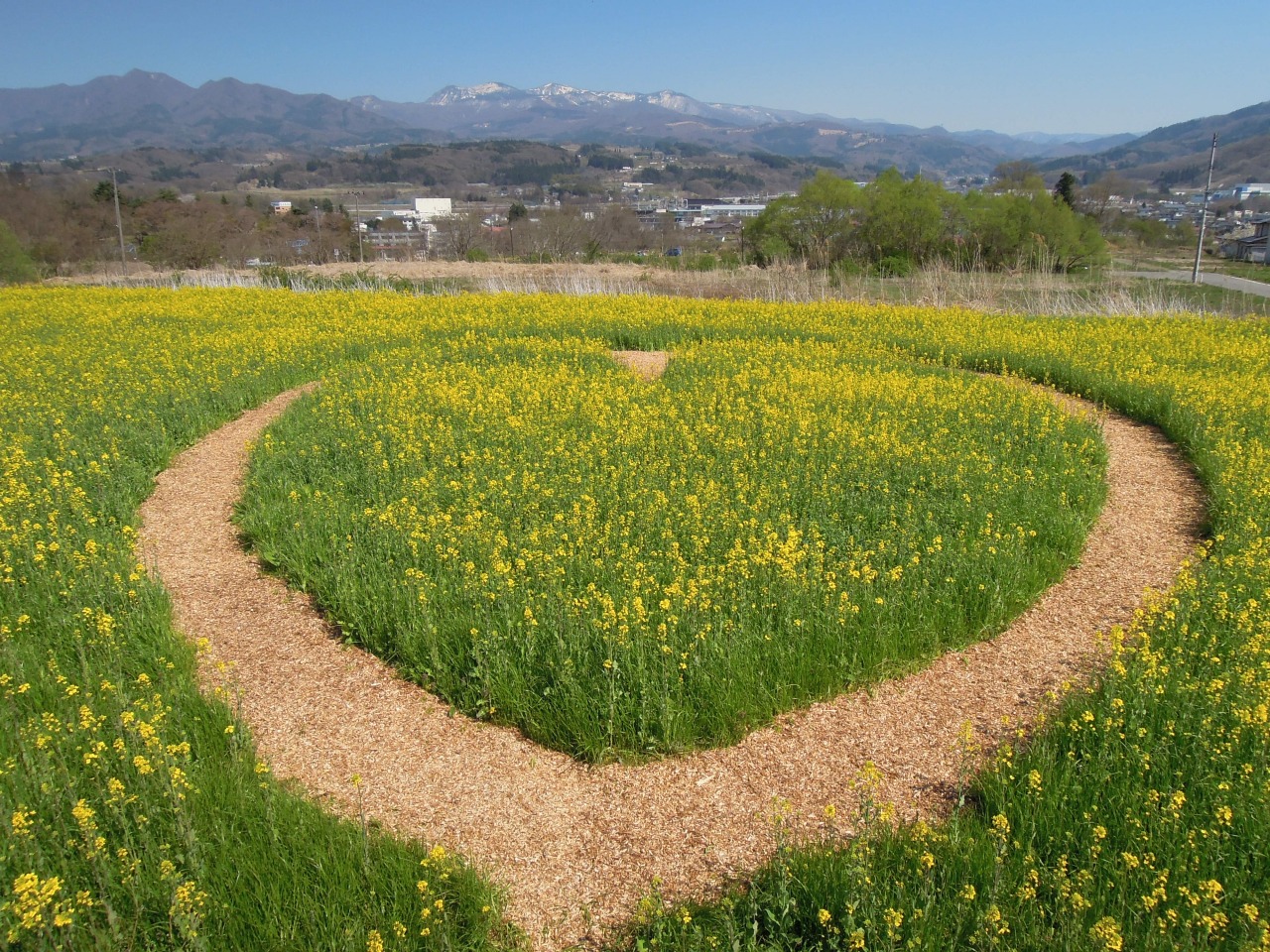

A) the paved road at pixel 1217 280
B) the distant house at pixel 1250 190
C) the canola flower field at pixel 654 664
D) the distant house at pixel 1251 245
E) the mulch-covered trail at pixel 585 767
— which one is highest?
the distant house at pixel 1250 190

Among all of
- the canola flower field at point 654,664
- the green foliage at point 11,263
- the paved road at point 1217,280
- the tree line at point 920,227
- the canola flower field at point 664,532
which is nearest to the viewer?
the canola flower field at point 654,664

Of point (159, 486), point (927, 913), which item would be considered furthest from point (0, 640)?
point (927, 913)

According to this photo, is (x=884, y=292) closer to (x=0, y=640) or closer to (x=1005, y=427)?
(x=1005, y=427)

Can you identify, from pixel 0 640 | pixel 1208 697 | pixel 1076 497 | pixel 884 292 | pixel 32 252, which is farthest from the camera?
pixel 32 252

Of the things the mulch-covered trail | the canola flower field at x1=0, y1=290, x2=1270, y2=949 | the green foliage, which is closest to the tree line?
the canola flower field at x1=0, y1=290, x2=1270, y2=949

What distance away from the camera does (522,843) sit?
4.25 meters

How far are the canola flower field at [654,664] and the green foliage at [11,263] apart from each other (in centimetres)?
2706

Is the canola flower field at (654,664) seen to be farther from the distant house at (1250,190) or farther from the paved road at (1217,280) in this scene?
the distant house at (1250,190)

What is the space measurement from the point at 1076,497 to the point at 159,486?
1003 cm

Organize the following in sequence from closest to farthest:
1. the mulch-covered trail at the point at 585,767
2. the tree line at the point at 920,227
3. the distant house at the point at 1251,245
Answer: the mulch-covered trail at the point at 585,767
the tree line at the point at 920,227
the distant house at the point at 1251,245

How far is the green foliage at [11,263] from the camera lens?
3388cm

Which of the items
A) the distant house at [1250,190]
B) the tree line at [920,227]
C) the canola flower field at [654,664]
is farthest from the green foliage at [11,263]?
the distant house at [1250,190]

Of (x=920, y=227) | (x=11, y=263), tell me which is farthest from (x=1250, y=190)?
(x=11, y=263)

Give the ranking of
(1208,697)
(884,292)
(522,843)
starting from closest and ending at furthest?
(522,843), (1208,697), (884,292)
